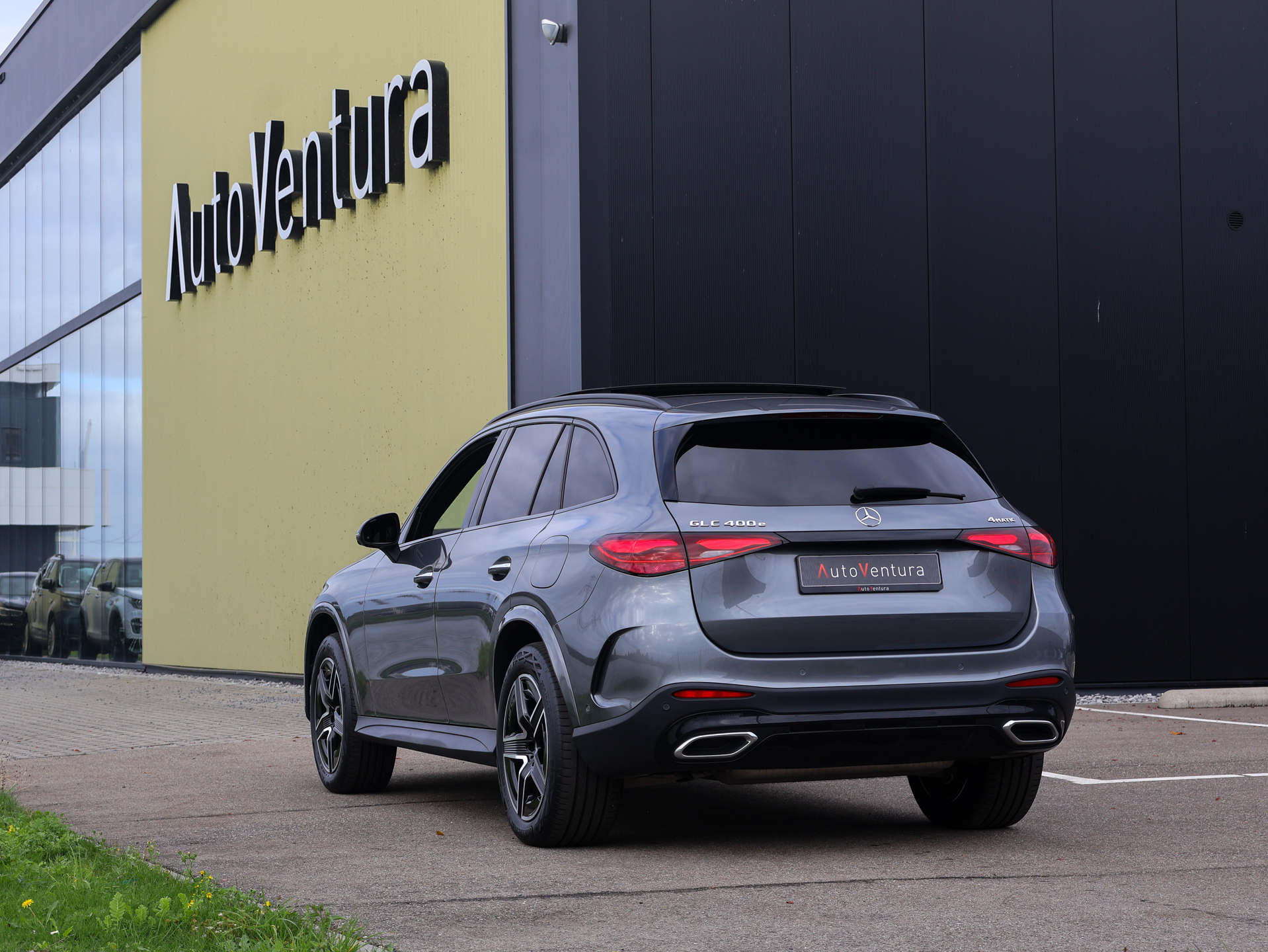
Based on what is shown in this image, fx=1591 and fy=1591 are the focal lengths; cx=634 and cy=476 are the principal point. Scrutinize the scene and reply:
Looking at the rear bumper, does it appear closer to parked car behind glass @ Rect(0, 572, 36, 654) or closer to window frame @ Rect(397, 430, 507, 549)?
window frame @ Rect(397, 430, 507, 549)

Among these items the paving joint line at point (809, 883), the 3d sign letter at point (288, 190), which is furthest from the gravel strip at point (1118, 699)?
the 3d sign letter at point (288, 190)

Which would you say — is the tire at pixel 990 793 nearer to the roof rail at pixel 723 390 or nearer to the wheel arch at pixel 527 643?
the roof rail at pixel 723 390

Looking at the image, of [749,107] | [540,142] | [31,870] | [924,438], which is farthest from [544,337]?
[31,870]

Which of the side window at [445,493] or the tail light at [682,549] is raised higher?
the side window at [445,493]

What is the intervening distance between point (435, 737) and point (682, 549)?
1.99 meters

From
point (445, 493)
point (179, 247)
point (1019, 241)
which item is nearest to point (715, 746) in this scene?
point (445, 493)

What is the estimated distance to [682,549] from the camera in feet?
18.1

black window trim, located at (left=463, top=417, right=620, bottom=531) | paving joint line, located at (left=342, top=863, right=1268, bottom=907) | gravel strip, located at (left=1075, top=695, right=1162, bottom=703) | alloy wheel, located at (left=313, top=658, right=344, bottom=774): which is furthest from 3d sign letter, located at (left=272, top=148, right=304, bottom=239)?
paving joint line, located at (left=342, top=863, right=1268, bottom=907)

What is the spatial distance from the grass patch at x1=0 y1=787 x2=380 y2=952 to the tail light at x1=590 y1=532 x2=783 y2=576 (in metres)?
1.63

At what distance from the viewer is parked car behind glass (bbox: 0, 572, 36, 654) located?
29.6 metres

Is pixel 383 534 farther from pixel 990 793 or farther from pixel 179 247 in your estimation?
pixel 179 247

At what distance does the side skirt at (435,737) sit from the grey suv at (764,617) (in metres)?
0.04

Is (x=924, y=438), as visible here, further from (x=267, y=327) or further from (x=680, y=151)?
(x=267, y=327)

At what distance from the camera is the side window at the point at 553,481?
21.1 feet
